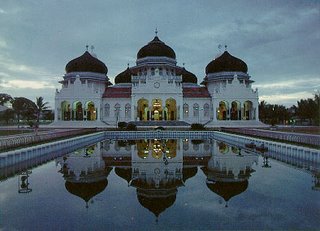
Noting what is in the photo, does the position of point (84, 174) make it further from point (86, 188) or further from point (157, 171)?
point (157, 171)

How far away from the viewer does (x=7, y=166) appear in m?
16.2

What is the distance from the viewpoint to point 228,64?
180ft

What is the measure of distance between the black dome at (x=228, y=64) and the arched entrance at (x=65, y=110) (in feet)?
89.6

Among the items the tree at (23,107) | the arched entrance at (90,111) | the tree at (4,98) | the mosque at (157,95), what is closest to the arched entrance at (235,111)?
the mosque at (157,95)

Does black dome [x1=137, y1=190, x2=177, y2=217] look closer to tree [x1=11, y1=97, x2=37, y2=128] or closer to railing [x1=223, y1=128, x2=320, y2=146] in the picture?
railing [x1=223, y1=128, x2=320, y2=146]

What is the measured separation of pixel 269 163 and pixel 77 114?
46639mm

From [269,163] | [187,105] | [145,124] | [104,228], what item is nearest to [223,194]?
[104,228]

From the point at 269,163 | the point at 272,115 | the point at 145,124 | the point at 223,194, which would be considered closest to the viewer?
the point at 223,194

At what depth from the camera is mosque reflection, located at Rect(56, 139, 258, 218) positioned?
38.7 feet

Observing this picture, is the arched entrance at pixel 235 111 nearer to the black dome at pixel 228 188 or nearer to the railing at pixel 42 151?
the railing at pixel 42 151

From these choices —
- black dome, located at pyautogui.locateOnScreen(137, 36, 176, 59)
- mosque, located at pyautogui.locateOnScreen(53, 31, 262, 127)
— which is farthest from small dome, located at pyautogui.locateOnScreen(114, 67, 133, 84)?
black dome, located at pyautogui.locateOnScreen(137, 36, 176, 59)

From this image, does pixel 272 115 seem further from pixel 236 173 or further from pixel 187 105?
pixel 236 173

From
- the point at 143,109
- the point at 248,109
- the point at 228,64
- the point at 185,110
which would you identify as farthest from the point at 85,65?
the point at 248,109

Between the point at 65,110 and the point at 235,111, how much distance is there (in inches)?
1226
